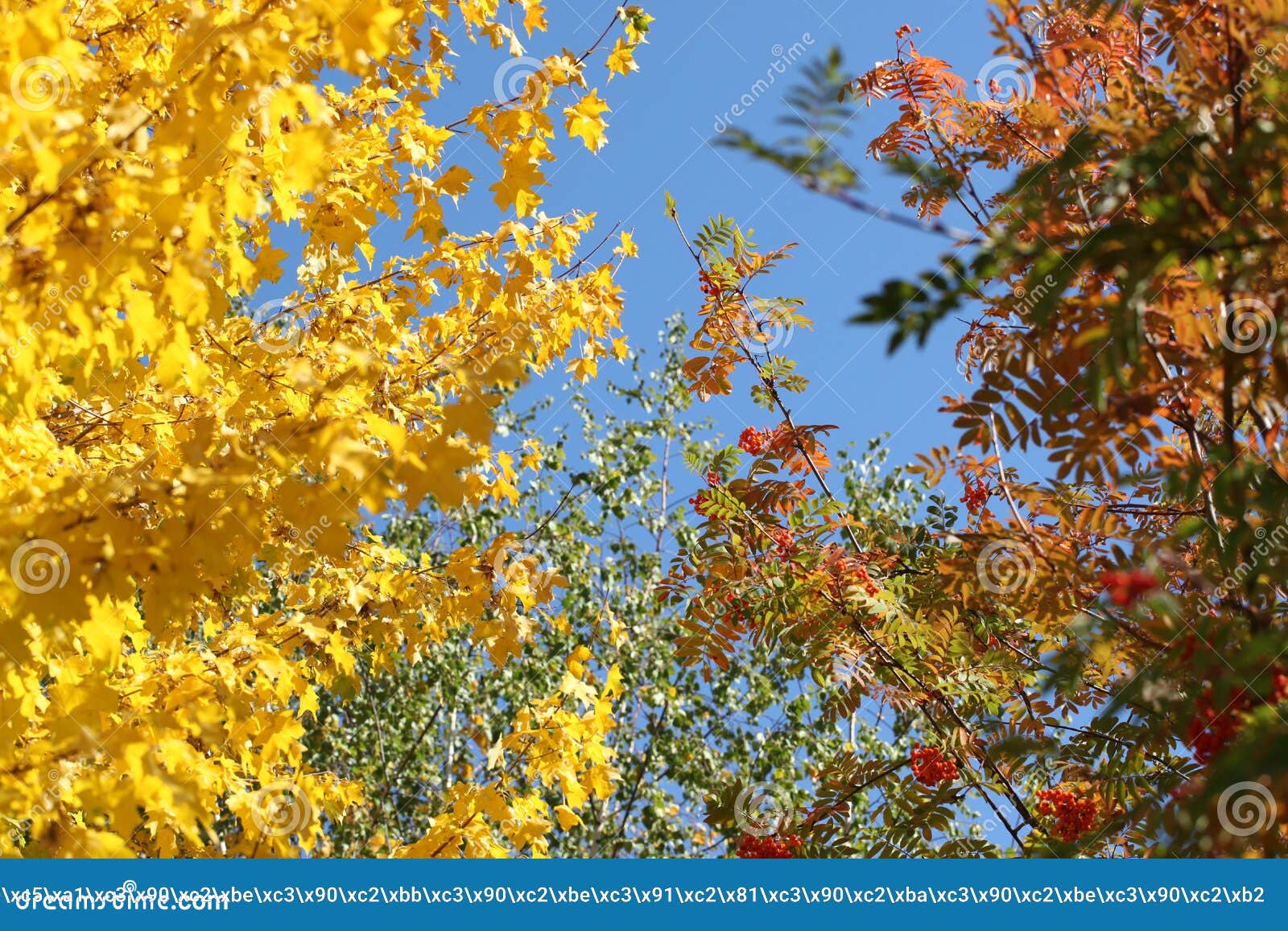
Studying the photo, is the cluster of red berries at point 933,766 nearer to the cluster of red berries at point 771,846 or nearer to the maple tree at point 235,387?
the cluster of red berries at point 771,846

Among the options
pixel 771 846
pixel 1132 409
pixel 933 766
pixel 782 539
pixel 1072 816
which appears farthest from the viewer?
pixel 782 539

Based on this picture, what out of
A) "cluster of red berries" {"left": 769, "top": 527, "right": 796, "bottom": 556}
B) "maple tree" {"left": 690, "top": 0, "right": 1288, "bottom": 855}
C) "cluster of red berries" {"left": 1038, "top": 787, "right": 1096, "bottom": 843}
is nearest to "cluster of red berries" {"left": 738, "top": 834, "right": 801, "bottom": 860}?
"maple tree" {"left": 690, "top": 0, "right": 1288, "bottom": 855}

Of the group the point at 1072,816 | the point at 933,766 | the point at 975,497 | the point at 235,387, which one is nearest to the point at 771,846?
the point at 933,766

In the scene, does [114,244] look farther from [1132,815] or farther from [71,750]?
[1132,815]

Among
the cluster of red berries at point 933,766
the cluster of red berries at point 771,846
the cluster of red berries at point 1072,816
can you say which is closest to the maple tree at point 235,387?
the cluster of red berries at point 771,846

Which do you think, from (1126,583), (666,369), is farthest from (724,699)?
(1126,583)

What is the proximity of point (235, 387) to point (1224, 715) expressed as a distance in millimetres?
2871

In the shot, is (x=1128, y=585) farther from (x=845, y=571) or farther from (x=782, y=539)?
(x=782, y=539)

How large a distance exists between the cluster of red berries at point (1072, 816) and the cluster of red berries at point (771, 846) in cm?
67

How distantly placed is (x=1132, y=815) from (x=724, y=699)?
7762mm

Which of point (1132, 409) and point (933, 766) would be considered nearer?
point (1132, 409)

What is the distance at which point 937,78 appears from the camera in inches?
114

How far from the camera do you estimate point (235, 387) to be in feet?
10.4

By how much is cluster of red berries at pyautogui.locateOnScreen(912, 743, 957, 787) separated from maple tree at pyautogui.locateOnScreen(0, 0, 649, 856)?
1122 mm
